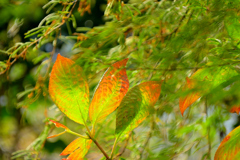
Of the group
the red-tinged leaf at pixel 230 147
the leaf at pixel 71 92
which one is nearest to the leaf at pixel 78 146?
the leaf at pixel 71 92

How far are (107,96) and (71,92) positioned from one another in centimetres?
3

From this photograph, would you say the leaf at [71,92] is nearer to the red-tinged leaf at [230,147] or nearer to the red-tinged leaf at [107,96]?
the red-tinged leaf at [107,96]

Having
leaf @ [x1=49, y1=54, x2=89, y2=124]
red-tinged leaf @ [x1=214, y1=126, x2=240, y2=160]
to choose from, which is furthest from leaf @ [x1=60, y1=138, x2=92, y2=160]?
red-tinged leaf @ [x1=214, y1=126, x2=240, y2=160]

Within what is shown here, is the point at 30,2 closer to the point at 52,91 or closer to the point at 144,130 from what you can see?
the point at 52,91

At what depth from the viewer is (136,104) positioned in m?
0.22

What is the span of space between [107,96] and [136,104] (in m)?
0.03

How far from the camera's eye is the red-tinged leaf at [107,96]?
0.73 ft

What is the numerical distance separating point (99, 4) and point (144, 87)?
589 millimetres

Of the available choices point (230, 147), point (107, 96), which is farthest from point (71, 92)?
point (230, 147)

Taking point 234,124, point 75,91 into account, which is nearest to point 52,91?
point 75,91

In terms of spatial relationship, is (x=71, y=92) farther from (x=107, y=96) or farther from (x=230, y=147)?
(x=230, y=147)

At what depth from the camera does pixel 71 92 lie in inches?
8.6

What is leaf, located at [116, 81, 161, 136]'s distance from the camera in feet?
0.72

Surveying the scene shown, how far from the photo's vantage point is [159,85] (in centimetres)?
22
